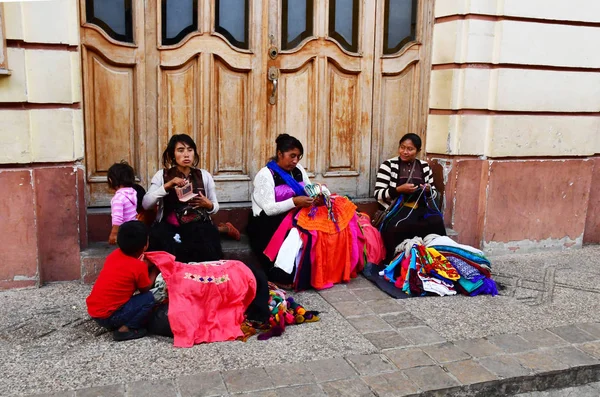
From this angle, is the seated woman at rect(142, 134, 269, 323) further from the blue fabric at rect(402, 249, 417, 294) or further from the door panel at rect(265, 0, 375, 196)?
the blue fabric at rect(402, 249, 417, 294)

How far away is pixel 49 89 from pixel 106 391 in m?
2.40

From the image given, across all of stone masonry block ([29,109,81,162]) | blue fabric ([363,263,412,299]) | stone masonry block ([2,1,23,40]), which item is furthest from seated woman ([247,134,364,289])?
stone masonry block ([2,1,23,40])

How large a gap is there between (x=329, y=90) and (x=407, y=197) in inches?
50.0

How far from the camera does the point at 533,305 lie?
182 inches

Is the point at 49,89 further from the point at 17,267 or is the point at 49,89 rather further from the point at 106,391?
the point at 106,391

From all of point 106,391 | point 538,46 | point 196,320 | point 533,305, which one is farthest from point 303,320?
point 538,46

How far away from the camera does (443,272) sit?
15.8 feet

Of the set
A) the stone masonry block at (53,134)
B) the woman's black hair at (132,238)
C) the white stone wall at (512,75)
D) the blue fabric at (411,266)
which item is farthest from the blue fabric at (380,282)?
the stone masonry block at (53,134)

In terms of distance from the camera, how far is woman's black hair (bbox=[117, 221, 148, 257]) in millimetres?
3637

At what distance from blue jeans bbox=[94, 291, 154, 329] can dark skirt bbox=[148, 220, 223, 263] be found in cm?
71

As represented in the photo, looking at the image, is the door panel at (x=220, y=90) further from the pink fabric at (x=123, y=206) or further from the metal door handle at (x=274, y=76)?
the pink fabric at (x=123, y=206)

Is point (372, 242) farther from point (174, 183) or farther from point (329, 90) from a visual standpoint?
point (174, 183)

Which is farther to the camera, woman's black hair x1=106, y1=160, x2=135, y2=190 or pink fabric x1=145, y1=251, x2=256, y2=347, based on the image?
woman's black hair x1=106, y1=160, x2=135, y2=190

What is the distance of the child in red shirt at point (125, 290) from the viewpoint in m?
3.66
